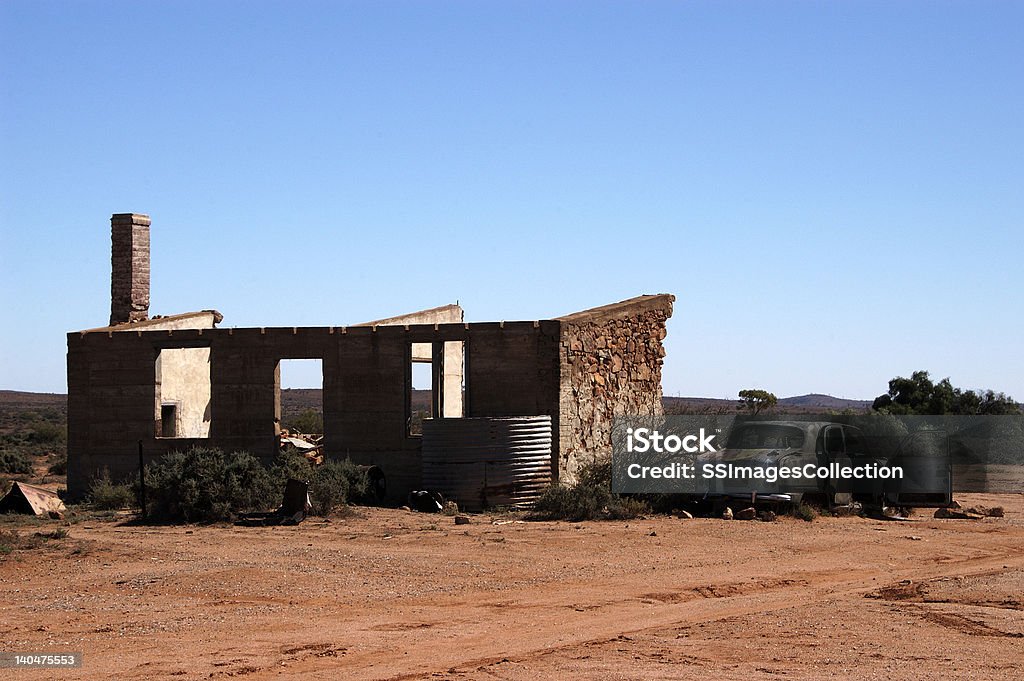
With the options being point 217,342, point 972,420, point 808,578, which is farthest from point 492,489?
point 972,420

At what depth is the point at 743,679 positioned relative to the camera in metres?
8.48

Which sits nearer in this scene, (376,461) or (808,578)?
(808,578)

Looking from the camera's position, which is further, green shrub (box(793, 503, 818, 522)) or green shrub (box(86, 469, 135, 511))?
green shrub (box(86, 469, 135, 511))

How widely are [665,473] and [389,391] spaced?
17.1 feet

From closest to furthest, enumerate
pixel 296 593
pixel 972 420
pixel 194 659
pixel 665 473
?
1. pixel 194 659
2. pixel 296 593
3. pixel 665 473
4. pixel 972 420

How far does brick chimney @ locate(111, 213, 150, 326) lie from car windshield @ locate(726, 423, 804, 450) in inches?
535

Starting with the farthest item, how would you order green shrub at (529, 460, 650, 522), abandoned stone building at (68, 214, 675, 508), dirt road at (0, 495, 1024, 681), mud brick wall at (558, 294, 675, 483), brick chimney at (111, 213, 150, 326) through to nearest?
brick chimney at (111, 213, 150, 326) < mud brick wall at (558, 294, 675, 483) < abandoned stone building at (68, 214, 675, 508) < green shrub at (529, 460, 650, 522) < dirt road at (0, 495, 1024, 681)

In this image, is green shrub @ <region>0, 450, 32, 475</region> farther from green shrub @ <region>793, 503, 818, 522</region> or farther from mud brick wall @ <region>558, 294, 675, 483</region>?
green shrub @ <region>793, 503, 818, 522</region>

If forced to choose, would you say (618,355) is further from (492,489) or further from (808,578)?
(808,578)

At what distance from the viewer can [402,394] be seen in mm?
22016

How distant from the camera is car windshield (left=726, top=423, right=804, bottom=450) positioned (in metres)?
19.8

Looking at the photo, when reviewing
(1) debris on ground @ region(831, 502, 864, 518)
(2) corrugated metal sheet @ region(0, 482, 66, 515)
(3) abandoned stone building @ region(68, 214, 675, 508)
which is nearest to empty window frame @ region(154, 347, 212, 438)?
(3) abandoned stone building @ region(68, 214, 675, 508)

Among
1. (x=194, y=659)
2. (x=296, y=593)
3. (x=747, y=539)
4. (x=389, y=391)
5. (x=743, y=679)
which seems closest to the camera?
(x=743, y=679)

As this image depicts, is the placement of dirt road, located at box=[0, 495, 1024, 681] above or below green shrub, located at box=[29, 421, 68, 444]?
below
